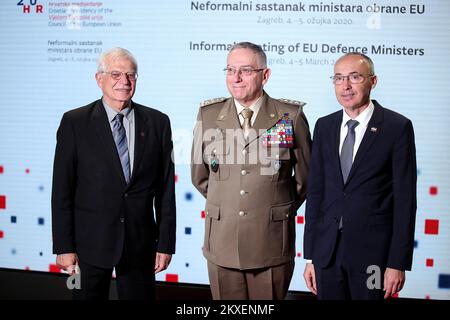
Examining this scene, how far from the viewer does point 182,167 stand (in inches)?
157

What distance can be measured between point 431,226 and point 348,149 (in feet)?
5.13

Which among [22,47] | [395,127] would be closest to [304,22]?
[395,127]

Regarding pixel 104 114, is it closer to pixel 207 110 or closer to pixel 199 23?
pixel 207 110

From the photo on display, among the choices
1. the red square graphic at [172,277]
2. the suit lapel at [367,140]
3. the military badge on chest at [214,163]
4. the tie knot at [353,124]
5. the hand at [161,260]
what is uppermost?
the tie knot at [353,124]

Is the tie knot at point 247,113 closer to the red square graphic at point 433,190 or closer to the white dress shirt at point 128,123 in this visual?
the white dress shirt at point 128,123

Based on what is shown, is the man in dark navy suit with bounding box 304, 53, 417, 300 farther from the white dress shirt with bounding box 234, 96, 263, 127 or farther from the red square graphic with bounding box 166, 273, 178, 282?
the red square graphic with bounding box 166, 273, 178, 282

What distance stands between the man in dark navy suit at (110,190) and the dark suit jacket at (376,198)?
816 mm

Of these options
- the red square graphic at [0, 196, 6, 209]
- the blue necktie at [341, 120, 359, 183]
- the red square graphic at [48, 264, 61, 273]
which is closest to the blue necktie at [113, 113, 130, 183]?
the blue necktie at [341, 120, 359, 183]

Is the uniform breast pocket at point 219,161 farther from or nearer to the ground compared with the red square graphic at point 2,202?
farther from the ground

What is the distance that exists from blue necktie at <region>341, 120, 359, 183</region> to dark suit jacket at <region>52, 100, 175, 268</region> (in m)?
0.86

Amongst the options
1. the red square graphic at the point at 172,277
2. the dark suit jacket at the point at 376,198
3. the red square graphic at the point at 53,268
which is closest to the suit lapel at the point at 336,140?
the dark suit jacket at the point at 376,198

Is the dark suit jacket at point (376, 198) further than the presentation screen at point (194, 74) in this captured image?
No

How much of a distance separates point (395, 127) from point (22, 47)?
9.67 ft

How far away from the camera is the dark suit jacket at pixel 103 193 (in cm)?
270
